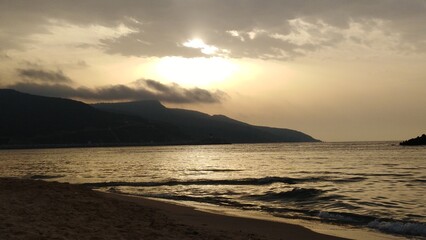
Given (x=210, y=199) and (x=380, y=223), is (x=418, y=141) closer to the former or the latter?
(x=210, y=199)

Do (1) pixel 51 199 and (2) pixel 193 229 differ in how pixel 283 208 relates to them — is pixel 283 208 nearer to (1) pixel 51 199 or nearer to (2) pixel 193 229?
(2) pixel 193 229

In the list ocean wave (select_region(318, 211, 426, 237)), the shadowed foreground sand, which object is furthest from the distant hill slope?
the shadowed foreground sand

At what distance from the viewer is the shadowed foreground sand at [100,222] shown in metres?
11.8

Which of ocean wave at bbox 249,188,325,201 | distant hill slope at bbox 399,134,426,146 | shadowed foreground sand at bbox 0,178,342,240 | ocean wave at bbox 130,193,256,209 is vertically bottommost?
ocean wave at bbox 130,193,256,209

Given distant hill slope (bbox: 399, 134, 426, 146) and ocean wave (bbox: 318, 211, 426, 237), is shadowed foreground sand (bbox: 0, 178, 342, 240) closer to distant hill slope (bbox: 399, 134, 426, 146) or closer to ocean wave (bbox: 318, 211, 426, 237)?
ocean wave (bbox: 318, 211, 426, 237)

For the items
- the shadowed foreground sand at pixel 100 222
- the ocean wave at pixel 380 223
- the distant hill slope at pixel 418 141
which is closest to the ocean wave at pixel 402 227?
the ocean wave at pixel 380 223

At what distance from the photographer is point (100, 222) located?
1393 cm

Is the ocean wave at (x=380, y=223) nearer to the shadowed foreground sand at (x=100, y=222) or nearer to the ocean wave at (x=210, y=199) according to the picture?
the shadowed foreground sand at (x=100, y=222)

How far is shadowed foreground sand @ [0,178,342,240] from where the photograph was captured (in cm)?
1179

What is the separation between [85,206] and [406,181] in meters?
28.8

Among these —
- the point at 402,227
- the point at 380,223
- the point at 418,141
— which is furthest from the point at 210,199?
the point at 418,141

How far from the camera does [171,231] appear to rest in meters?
13.7

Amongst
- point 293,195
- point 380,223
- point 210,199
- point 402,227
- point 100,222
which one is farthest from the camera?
point 293,195

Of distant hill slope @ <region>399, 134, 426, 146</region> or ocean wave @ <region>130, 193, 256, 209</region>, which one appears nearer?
ocean wave @ <region>130, 193, 256, 209</region>
